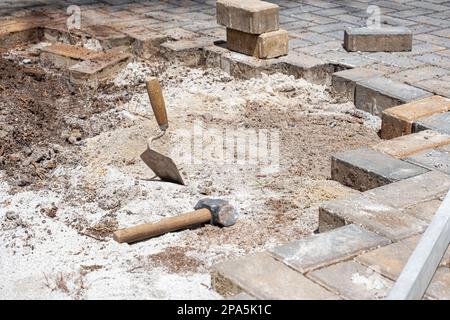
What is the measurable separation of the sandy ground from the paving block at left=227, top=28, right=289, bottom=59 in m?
0.34

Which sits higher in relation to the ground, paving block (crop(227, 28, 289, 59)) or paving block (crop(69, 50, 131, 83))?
paving block (crop(227, 28, 289, 59))

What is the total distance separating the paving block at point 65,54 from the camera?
8.60 metres

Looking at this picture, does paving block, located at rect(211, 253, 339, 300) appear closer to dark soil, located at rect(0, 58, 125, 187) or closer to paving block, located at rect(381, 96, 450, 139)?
dark soil, located at rect(0, 58, 125, 187)

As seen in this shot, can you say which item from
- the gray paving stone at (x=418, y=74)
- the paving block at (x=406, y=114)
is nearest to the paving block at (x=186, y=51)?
the gray paving stone at (x=418, y=74)

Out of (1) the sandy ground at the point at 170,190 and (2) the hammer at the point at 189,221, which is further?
(2) the hammer at the point at 189,221

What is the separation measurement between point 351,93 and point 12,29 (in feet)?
13.3

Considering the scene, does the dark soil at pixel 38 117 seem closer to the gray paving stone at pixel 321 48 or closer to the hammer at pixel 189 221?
the hammer at pixel 189 221

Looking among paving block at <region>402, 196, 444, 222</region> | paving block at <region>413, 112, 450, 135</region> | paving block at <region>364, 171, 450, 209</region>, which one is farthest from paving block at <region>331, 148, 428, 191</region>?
paving block at <region>413, 112, 450, 135</region>

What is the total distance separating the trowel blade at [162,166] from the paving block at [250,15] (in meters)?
2.55

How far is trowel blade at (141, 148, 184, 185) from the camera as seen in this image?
583cm

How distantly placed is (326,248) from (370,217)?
1.66 ft

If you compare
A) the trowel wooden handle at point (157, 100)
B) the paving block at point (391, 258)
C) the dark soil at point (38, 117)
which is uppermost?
the trowel wooden handle at point (157, 100)

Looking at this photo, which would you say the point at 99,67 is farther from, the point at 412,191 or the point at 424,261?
the point at 424,261

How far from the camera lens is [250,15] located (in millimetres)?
8047
